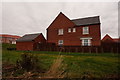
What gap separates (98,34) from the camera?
19.4 metres

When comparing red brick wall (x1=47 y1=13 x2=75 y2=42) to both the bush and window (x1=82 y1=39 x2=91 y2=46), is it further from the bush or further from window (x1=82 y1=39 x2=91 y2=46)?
the bush

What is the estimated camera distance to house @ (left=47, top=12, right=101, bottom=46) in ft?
64.7

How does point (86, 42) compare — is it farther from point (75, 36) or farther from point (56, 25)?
point (56, 25)

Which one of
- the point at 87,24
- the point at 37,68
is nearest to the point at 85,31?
the point at 87,24

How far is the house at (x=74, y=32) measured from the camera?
19.7 m

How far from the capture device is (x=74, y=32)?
21828 mm

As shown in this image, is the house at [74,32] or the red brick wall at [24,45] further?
the red brick wall at [24,45]

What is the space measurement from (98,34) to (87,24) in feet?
9.58

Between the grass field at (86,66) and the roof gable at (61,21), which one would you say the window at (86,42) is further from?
the grass field at (86,66)

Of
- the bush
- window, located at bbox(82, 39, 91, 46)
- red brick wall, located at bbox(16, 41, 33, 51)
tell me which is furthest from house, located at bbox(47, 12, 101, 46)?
the bush

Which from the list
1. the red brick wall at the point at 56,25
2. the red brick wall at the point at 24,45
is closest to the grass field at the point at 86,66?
the red brick wall at the point at 24,45

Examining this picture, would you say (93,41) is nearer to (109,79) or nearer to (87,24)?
(87,24)

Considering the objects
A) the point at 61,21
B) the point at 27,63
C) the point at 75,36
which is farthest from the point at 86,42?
the point at 27,63

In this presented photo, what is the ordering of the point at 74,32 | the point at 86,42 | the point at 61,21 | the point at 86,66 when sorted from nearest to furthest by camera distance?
the point at 86,66 < the point at 86,42 < the point at 74,32 < the point at 61,21
